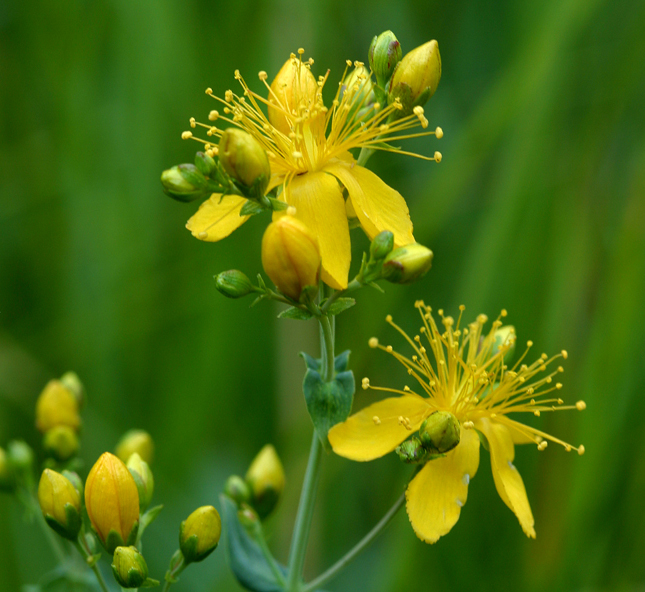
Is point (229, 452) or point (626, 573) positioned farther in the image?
point (229, 452)

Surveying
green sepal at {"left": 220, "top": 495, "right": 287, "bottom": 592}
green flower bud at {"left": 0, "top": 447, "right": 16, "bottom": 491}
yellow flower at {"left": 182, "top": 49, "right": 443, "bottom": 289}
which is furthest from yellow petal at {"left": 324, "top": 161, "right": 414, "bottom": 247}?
green flower bud at {"left": 0, "top": 447, "right": 16, "bottom": 491}

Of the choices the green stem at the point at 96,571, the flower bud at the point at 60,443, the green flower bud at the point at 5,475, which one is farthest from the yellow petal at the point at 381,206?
the green flower bud at the point at 5,475

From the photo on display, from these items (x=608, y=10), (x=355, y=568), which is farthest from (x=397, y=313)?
(x=608, y=10)

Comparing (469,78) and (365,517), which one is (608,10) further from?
(365,517)

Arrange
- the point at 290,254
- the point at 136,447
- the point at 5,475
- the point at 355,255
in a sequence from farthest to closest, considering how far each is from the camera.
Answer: the point at 355,255 → the point at 5,475 → the point at 136,447 → the point at 290,254

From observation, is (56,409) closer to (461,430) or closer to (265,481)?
(265,481)

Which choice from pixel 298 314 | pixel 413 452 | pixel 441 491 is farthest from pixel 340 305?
pixel 441 491
